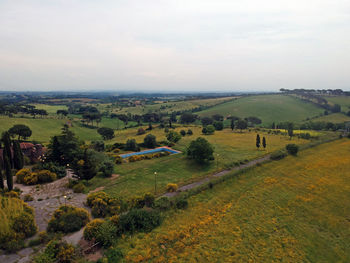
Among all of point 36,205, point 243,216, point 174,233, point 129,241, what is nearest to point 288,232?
point 243,216

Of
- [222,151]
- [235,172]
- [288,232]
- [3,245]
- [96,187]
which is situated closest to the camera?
[3,245]

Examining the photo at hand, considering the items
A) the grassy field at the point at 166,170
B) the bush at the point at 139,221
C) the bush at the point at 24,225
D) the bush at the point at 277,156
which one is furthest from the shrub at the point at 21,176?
the bush at the point at 277,156

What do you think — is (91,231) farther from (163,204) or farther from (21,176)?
(21,176)

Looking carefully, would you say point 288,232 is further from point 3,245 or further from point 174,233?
point 3,245

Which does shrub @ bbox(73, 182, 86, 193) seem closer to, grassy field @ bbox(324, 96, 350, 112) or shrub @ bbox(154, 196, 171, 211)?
shrub @ bbox(154, 196, 171, 211)

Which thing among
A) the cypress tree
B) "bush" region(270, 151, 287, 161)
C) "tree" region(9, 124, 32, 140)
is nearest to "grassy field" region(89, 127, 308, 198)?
"bush" region(270, 151, 287, 161)

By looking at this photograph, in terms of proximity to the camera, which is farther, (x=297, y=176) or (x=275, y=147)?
Answer: (x=275, y=147)

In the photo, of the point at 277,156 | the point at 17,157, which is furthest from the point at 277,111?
the point at 17,157
